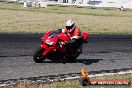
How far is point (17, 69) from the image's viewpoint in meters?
11.7

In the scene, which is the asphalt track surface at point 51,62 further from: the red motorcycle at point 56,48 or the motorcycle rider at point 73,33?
the motorcycle rider at point 73,33

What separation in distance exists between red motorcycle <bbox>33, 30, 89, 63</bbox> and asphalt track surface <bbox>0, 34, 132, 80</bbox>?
25 cm

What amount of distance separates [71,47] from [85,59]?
1226 millimetres

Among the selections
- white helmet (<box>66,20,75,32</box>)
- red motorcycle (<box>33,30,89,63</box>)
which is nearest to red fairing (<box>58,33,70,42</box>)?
red motorcycle (<box>33,30,89,63</box>)

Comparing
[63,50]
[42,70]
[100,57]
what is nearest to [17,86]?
[42,70]

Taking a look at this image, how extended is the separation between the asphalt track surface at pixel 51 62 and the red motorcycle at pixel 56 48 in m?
0.25

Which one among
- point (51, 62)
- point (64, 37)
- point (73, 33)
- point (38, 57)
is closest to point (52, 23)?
point (73, 33)

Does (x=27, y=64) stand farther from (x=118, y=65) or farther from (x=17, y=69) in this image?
(x=118, y=65)

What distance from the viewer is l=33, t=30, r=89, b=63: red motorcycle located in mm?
13188

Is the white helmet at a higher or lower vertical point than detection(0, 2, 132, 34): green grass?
higher

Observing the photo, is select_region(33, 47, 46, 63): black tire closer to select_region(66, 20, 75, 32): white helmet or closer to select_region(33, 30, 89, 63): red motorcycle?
select_region(33, 30, 89, 63): red motorcycle

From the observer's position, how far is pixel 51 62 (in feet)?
44.2

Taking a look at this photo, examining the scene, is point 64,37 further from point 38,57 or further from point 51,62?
point 38,57

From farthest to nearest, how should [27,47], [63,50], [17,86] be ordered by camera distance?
[27,47] → [63,50] → [17,86]
